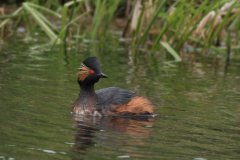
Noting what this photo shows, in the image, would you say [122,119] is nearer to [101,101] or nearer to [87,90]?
[101,101]

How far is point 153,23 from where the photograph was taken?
44.9ft

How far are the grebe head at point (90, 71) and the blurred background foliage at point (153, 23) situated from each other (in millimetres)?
3171

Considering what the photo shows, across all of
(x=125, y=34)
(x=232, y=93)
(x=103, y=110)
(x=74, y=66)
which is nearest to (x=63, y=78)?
(x=74, y=66)

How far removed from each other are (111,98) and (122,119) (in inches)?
16.1

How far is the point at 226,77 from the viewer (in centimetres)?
989

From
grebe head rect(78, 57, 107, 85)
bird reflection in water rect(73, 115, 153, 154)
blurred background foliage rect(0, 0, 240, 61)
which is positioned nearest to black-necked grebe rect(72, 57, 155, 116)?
grebe head rect(78, 57, 107, 85)

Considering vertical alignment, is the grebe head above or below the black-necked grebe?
above

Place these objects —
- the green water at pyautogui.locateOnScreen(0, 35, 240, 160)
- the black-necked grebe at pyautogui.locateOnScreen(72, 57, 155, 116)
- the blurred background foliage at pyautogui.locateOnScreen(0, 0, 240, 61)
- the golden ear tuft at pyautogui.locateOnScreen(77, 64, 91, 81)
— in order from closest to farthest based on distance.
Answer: the green water at pyautogui.locateOnScreen(0, 35, 240, 160)
the black-necked grebe at pyautogui.locateOnScreen(72, 57, 155, 116)
the golden ear tuft at pyautogui.locateOnScreen(77, 64, 91, 81)
the blurred background foliage at pyautogui.locateOnScreen(0, 0, 240, 61)

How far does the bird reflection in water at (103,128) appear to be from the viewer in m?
5.03

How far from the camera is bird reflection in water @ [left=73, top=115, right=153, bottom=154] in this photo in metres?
5.03

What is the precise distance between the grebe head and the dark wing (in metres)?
Answer: 0.27

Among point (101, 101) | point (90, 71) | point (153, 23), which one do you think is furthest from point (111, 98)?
point (153, 23)

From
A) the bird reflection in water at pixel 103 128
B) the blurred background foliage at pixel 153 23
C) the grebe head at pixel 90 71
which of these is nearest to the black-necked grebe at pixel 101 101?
the grebe head at pixel 90 71

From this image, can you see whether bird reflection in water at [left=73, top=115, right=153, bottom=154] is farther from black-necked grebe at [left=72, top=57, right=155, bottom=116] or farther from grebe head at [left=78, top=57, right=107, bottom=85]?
grebe head at [left=78, top=57, right=107, bottom=85]
